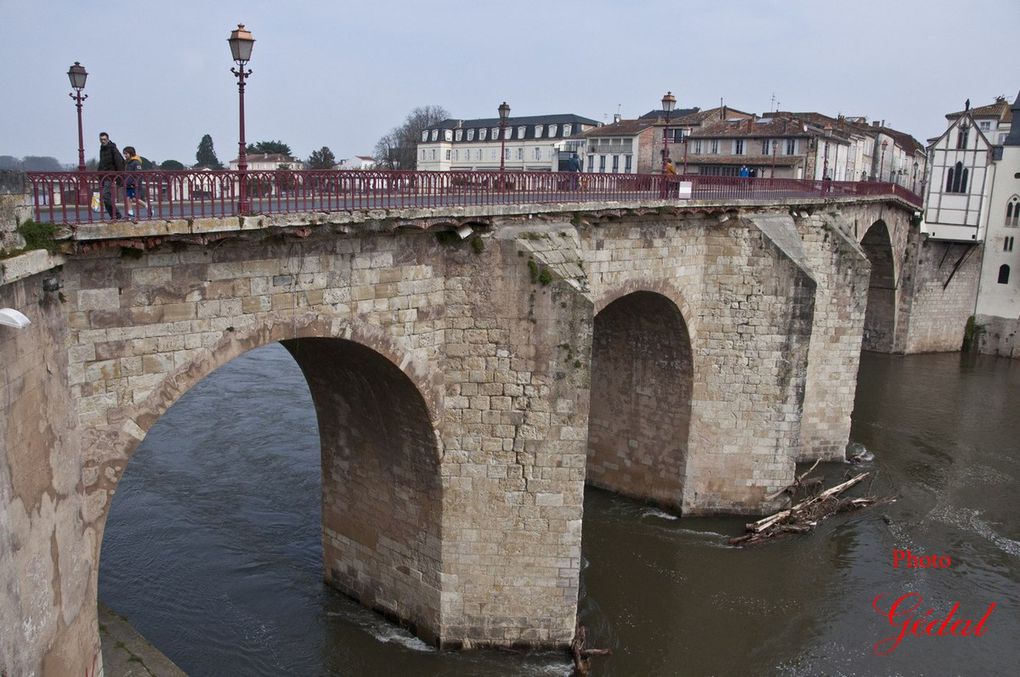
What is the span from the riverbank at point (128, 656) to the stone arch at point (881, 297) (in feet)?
89.0

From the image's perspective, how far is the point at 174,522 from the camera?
1489 centimetres

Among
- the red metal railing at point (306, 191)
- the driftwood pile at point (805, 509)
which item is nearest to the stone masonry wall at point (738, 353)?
the driftwood pile at point (805, 509)

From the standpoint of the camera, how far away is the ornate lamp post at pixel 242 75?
761 centimetres

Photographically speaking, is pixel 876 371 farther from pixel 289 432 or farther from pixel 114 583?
pixel 114 583

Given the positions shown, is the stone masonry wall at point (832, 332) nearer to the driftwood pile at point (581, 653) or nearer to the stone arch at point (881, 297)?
the driftwood pile at point (581, 653)

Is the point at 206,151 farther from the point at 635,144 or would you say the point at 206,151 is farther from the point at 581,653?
the point at 581,653

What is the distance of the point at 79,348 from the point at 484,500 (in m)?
5.49

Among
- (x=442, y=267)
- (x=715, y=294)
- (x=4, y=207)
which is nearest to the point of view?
(x=4, y=207)

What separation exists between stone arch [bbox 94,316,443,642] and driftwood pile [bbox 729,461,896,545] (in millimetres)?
6579

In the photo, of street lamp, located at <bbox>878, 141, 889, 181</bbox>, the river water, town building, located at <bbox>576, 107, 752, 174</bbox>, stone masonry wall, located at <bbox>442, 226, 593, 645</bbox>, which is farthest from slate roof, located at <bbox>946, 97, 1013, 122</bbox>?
stone masonry wall, located at <bbox>442, 226, 593, 645</bbox>

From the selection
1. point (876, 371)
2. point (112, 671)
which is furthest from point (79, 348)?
point (876, 371)

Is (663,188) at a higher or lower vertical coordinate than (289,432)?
higher

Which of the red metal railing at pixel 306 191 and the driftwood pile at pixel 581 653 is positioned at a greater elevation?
the red metal railing at pixel 306 191

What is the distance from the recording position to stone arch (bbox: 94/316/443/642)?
34.2ft
